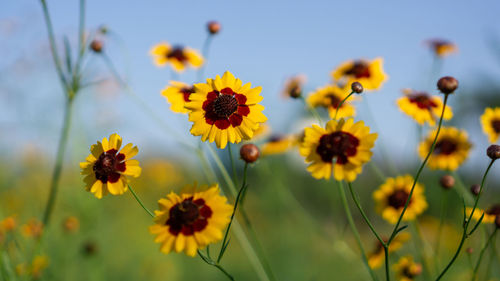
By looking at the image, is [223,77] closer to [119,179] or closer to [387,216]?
[119,179]

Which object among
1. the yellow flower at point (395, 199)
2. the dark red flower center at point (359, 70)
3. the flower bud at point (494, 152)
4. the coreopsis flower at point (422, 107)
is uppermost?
the dark red flower center at point (359, 70)

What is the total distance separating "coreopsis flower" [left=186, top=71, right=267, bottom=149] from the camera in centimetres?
116

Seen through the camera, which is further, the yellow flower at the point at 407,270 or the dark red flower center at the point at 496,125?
the dark red flower center at the point at 496,125

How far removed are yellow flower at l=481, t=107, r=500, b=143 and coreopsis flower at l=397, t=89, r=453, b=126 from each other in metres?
0.19

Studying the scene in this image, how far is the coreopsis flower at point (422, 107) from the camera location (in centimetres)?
161

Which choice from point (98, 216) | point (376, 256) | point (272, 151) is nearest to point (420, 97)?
point (376, 256)

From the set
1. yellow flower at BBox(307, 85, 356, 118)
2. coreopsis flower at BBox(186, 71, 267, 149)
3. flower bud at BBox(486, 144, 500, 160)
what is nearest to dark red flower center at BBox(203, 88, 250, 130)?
coreopsis flower at BBox(186, 71, 267, 149)

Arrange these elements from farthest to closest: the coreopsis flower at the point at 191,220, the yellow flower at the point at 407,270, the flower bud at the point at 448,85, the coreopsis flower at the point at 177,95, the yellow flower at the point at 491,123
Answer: the yellow flower at the point at 491,123, the yellow flower at the point at 407,270, the coreopsis flower at the point at 177,95, the flower bud at the point at 448,85, the coreopsis flower at the point at 191,220

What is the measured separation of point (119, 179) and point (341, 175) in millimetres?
617

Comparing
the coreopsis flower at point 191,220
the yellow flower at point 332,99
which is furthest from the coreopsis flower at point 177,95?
the yellow flower at point 332,99

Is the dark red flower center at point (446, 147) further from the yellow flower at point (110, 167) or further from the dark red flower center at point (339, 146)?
the yellow flower at point (110, 167)

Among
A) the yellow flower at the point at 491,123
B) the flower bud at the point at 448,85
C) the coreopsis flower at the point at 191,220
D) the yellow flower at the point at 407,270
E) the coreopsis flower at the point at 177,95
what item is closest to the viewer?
the coreopsis flower at the point at 191,220

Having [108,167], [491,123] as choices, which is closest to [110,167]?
[108,167]

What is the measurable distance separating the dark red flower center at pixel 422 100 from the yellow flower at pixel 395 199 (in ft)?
1.10
